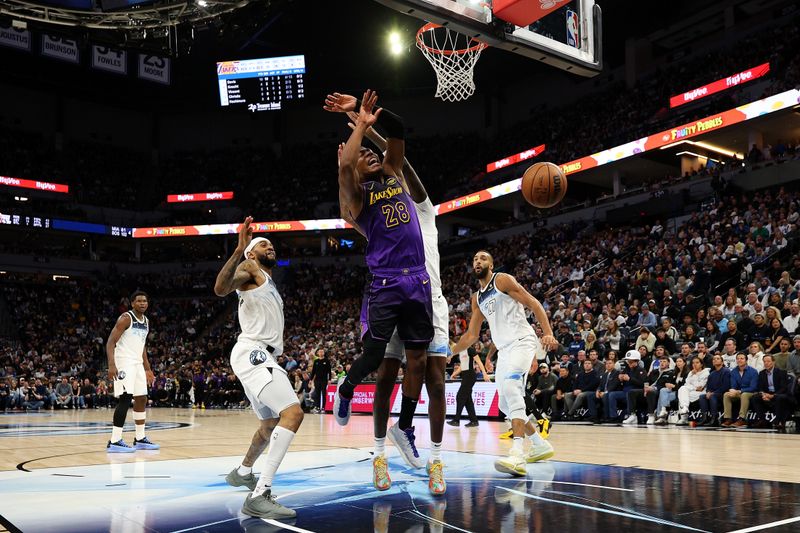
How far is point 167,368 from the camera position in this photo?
3008 centimetres

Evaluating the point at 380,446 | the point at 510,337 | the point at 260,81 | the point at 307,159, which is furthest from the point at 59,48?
the point at 380,446

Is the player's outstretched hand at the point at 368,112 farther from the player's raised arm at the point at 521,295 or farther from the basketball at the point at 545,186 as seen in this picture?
the basketball at the point at 545,186

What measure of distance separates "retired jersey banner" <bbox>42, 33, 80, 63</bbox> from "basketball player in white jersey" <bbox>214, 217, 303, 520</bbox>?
23.4 meters

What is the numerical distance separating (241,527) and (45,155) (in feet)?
132

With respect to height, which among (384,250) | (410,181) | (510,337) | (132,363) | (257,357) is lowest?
(132,363)

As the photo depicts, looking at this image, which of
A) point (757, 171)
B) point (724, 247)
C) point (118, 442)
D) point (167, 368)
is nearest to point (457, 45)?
point (118, 442)

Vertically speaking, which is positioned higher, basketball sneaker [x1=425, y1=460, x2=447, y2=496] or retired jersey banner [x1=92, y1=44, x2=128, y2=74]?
retired jersey banner [x1=92, y1=44, x2=128, y2=74]

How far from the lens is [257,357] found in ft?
14.8

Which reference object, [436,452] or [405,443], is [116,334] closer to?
[405,443]

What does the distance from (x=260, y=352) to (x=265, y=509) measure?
110 centimetres

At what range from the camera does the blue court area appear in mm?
3535

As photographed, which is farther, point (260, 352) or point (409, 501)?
point (260, 352)

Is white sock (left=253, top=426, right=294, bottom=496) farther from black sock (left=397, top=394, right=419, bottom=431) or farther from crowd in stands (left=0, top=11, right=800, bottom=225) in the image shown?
crowd in stands (left=0, top=11, right=800, bottom=225)

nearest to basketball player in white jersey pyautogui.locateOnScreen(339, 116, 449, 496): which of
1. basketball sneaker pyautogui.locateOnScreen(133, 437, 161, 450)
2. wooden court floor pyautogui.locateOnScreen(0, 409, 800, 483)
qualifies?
wooden court floor pyautogui.locateOnScreen(0, 409, 800, 483)
